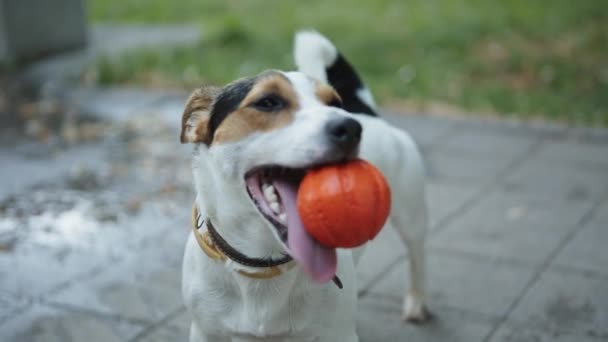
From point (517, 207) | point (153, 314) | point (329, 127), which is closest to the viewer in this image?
point (329, 127)

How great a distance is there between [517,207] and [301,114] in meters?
3.39

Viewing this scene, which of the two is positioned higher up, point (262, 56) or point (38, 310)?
point (38, 310)

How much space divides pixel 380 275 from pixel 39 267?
6.42ft

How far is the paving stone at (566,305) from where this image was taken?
414 cm

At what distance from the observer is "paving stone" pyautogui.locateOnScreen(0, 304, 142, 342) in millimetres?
4113

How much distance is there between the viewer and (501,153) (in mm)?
6844

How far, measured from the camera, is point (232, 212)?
2.92m

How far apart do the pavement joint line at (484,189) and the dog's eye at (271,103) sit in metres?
2.83

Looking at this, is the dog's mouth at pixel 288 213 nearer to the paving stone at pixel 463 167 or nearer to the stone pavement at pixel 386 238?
the stone pavement at pixel 386 238

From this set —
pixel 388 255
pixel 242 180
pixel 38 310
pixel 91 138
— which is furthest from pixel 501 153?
pixel 242 180

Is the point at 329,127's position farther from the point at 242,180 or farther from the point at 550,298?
the point at 550,298

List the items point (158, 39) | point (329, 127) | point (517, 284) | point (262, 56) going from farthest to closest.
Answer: point (158, 39)
point (262, 56)
point (517, 284)
point (329, 127)

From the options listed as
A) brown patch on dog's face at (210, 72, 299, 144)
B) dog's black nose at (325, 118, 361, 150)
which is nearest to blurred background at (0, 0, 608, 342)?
brown patch on dog's face at (210, 72, 299, 144)

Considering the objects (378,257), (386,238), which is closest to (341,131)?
(378,257)
